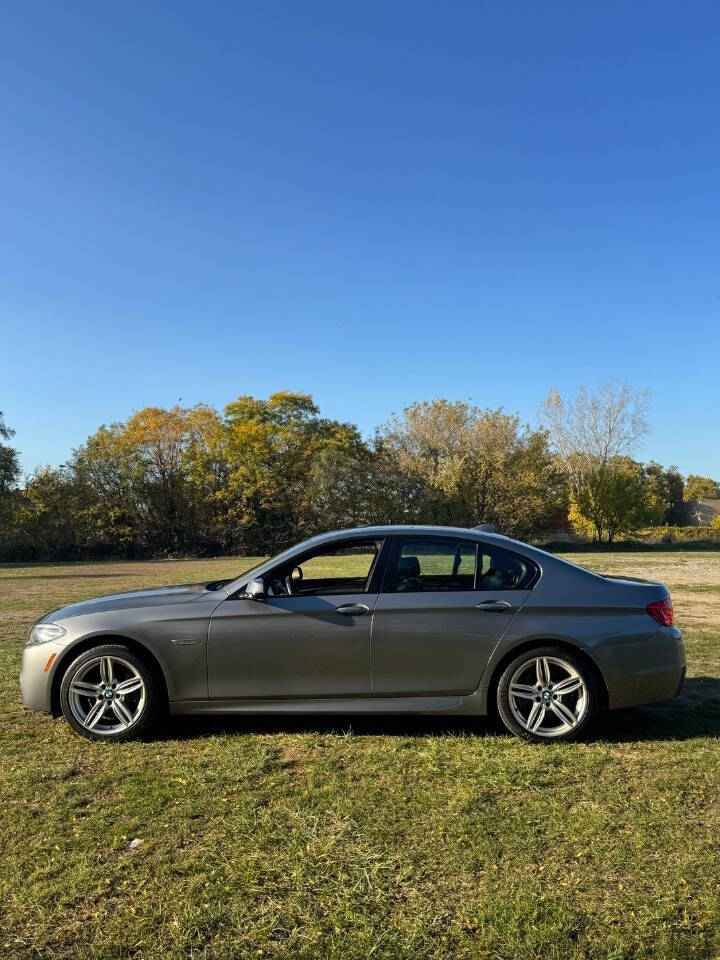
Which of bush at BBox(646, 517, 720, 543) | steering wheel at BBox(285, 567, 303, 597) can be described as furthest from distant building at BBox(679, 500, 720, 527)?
steering wheel at BBox(285, 567, 303, 597)

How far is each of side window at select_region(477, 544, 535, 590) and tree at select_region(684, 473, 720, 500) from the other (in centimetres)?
10491

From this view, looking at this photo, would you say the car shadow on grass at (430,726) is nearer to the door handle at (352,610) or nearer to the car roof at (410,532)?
the door handle at (352,610)

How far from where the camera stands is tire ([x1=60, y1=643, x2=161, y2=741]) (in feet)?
15.5

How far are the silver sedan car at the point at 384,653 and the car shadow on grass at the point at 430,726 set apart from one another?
1.04 ft

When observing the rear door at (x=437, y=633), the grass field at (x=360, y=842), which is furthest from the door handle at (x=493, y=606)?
the grass field at (x=360, y=842)

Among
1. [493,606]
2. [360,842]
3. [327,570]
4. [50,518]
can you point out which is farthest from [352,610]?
[50,518]

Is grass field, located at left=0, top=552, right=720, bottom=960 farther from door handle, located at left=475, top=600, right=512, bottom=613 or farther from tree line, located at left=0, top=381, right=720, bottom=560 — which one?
tree line, located at left=0, top=381, right=720, bottom=560

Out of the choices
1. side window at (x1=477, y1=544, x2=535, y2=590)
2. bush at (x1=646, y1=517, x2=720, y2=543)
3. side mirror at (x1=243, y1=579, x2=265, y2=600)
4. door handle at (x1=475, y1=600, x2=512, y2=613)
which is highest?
side window at (x1=477, y1=544, x2=535, y2=590)

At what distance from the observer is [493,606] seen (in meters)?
4.66

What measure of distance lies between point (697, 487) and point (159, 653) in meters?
110

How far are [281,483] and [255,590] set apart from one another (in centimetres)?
3978

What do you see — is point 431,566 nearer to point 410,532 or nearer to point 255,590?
point 410,532

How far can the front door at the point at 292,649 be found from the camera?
4.60 m

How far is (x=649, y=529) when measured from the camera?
53156mm
